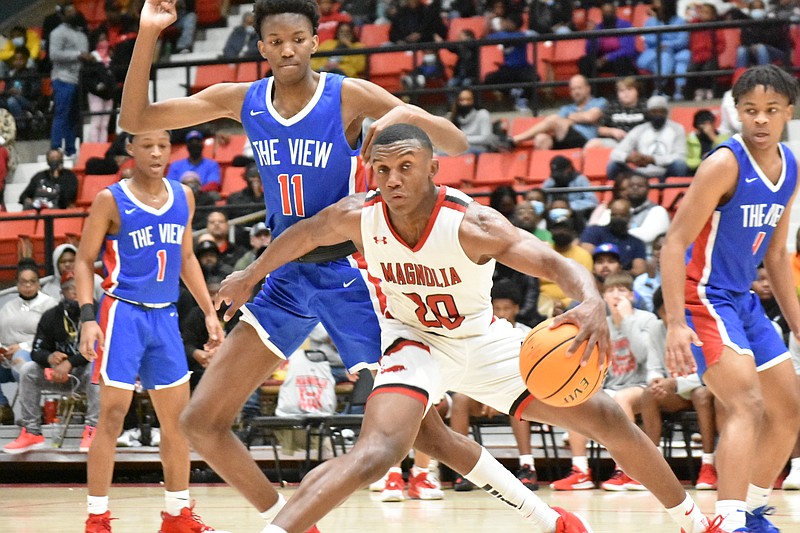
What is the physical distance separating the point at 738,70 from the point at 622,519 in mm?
6728

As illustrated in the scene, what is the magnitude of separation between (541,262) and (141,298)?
2.92 metres

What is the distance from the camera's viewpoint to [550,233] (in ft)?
33.4

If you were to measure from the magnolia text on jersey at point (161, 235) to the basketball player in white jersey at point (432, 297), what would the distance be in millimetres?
1898

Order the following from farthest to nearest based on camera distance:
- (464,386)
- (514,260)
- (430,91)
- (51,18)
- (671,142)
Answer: (51,18) → (430,91) → (671,142) → (464,386) → (514,260)

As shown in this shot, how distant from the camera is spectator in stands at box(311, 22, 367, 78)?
1416 cm

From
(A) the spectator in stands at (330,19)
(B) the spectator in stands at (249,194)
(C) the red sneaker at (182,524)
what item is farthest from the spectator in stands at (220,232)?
(C) the red sneaker at (182,524)

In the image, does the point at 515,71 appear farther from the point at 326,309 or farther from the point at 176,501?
the point at 326,309

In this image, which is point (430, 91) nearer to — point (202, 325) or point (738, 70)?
point (738, 70)

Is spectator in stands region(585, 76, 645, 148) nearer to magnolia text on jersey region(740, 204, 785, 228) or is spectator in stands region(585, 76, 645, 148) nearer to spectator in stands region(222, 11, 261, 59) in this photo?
spectator in stands region(222, 11, 261, 59)

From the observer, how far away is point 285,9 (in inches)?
189

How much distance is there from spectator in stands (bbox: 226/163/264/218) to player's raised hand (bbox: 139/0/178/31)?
23.1ft

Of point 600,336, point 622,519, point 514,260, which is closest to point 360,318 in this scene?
point 514,260

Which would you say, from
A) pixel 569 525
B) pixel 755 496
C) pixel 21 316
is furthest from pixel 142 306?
pixel 21 316

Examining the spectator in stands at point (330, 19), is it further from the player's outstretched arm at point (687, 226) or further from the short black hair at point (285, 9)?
the player's outstretched arm at point (687, 226)
